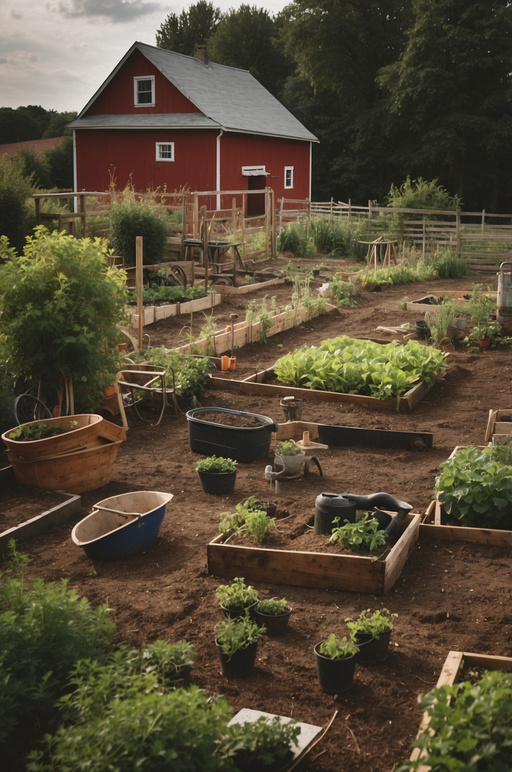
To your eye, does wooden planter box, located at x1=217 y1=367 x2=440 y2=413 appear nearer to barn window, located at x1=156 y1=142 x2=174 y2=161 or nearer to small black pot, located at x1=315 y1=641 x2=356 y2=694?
small black pot, located at x1=315 y1=641 x2=356 y2=694

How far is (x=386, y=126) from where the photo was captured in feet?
124

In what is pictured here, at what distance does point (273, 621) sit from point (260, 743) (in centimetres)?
126

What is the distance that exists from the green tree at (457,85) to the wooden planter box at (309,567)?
108 feet

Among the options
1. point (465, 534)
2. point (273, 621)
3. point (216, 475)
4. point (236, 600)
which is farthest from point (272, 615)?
point (216, 475)

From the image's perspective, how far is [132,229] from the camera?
52.5 ft

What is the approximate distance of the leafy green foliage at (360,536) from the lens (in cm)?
483

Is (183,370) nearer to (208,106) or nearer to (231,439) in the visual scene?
(231,439)

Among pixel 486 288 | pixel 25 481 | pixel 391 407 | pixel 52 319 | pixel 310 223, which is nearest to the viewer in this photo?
pixel 25 481

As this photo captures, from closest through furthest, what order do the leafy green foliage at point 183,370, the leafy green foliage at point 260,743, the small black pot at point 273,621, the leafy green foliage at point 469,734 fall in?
the leafy green foliage at point 469,734 < the leafy green foliage at point 260,743 < the small black pot at point 273,621 < the leafy green foliage at point 183,370

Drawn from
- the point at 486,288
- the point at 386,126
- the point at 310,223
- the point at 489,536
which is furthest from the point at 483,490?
the point at 386,126

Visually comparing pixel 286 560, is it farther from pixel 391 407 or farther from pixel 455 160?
pixel 455 160

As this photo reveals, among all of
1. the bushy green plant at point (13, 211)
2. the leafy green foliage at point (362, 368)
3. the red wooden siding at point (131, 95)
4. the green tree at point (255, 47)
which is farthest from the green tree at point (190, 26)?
the leafy green foliage at point (362, 368)

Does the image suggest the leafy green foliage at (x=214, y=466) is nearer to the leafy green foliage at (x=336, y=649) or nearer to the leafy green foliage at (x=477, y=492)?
the leafy green foliage at (x=477, y=492)

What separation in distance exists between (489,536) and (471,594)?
771mm
